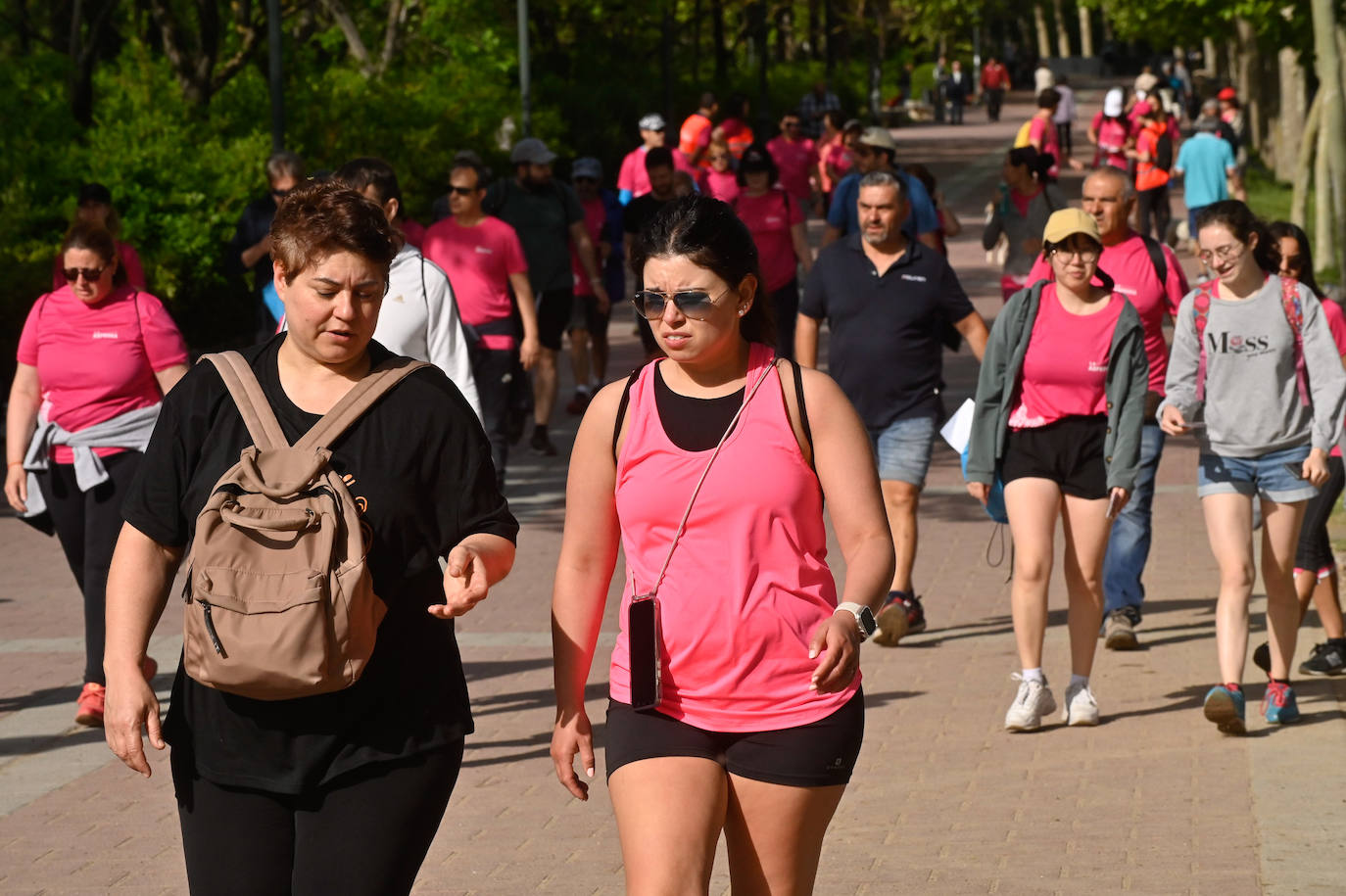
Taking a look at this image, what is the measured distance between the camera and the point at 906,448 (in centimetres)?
845

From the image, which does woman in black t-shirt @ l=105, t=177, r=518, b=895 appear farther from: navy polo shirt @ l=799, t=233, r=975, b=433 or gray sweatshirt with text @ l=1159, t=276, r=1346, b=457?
navy polo shirt @ l=799, t=233, r=975, b=433

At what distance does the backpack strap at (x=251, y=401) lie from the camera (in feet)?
10.9

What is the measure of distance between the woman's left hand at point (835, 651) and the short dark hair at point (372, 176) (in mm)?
3488

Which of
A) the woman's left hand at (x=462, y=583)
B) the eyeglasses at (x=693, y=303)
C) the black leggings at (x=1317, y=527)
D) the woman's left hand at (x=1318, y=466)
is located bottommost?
the black leggings at (x=1317, y=527)

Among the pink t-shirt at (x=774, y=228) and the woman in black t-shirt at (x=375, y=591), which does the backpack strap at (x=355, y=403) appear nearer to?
the woman in black t-shirt at (x=375, y=591)

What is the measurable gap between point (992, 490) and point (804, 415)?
382 centimetres

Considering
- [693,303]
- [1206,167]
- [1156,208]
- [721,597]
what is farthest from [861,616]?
[1156,208]

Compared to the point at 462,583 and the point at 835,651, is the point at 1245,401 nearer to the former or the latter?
the point at 835,651

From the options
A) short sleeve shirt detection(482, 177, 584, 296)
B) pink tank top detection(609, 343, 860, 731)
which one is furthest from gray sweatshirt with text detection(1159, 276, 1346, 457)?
short sleeve shirt detection(482, 177, 584, 296)

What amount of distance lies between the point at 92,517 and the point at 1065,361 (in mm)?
3459

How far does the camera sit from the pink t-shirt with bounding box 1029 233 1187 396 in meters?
8.04

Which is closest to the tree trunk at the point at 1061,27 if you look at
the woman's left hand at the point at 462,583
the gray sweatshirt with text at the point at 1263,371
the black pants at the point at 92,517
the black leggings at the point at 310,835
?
the gray sweatshirt with text at the point at 1263,371

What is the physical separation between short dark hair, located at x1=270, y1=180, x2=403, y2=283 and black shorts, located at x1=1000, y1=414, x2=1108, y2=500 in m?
4.03

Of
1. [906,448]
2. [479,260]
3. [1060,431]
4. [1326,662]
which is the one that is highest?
[479,260]
